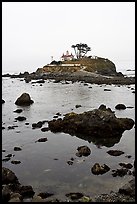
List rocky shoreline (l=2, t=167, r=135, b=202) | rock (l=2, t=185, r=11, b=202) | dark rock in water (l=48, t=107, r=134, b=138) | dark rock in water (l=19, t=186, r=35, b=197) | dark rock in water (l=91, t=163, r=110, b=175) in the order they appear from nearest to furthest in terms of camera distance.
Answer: rocky shoreline (l=2, t=167, r=135, b=202) → rock (l=2, t=185, r=11, b=202) → dark rock in water (l=19, t=186, r=35, b=197) → dark rock in water (l=91, t=163, r=110, b=175) → dark rock in water (l=48, t=107, r=134, b=138)

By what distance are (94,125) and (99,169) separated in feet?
29.3

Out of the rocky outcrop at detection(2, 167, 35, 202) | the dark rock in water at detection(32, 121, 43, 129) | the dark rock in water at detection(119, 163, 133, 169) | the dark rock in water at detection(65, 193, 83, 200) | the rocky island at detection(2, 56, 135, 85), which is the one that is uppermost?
the rocky island at detection(2, 56, 135, 85)

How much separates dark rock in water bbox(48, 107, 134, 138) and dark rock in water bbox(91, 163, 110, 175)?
301 inches

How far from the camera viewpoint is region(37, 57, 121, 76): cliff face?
368ft

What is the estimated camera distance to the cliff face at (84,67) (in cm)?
11229

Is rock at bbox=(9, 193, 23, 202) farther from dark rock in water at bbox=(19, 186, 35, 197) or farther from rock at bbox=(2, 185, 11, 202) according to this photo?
dark rock in water at bbox=(19, 186, 35, 197)

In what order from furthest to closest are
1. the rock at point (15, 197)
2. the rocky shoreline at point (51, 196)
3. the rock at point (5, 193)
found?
the rock at point (5, 193)
the rocky shoreline at point (51, 196)
the rock at point (15, 197)

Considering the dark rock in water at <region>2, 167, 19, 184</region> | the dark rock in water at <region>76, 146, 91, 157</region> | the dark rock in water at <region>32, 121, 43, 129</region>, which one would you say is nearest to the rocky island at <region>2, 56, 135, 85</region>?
the dark rock in water at <region>32, 121, 43, 129</region>

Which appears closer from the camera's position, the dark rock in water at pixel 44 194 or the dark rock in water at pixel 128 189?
the dark rock in water at pixel 128 189

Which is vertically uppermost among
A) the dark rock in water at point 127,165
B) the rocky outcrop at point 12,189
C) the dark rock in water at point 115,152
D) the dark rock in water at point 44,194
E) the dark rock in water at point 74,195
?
the dark rock in water at point 115,152

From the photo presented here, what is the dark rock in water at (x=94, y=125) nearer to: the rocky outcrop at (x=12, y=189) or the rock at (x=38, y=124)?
the rock at (x=38, y=124)

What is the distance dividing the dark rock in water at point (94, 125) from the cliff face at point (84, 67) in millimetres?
82669

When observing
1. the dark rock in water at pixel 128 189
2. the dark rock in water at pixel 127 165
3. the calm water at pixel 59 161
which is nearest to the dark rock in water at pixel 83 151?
the calm water at pixel 59 161

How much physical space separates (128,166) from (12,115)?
2049cm
